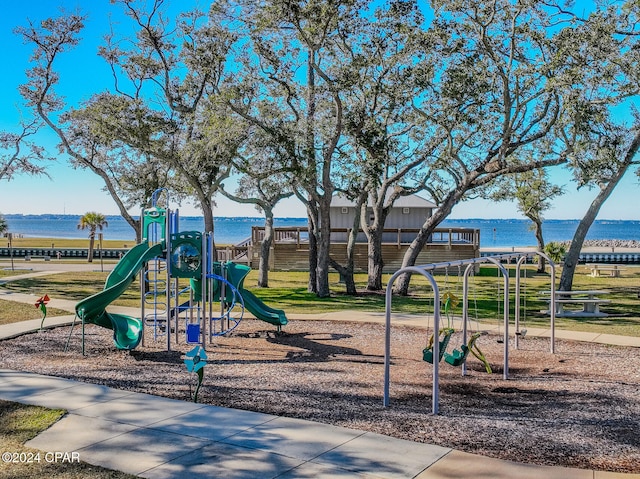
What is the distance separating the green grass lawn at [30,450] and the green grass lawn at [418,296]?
7262 mm

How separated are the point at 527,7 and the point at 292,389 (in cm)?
1323

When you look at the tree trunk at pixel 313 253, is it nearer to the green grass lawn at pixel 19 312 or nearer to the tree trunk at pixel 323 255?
the tree trunk at pixel 323 255

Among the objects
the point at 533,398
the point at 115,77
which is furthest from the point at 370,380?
the point at 115,77

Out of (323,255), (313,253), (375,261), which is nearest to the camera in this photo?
(323,255)

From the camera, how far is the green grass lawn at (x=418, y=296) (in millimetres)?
16469

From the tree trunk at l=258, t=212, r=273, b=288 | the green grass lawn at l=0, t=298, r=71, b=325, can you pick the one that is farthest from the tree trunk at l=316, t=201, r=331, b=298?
the green grass lawn at l=0, t=298, r=71, b=325

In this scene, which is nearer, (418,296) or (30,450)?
(30,450)

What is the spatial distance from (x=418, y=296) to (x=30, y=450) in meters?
17.4

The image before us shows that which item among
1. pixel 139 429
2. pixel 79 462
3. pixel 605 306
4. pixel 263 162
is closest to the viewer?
pixel 79 462

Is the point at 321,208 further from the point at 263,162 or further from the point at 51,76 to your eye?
the point at 51,76

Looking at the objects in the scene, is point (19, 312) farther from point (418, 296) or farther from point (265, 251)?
point (418, 296)

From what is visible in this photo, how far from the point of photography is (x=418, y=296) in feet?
73.2

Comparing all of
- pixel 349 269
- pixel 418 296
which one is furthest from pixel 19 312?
pixel 418 296

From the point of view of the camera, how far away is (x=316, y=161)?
20.5 meters
